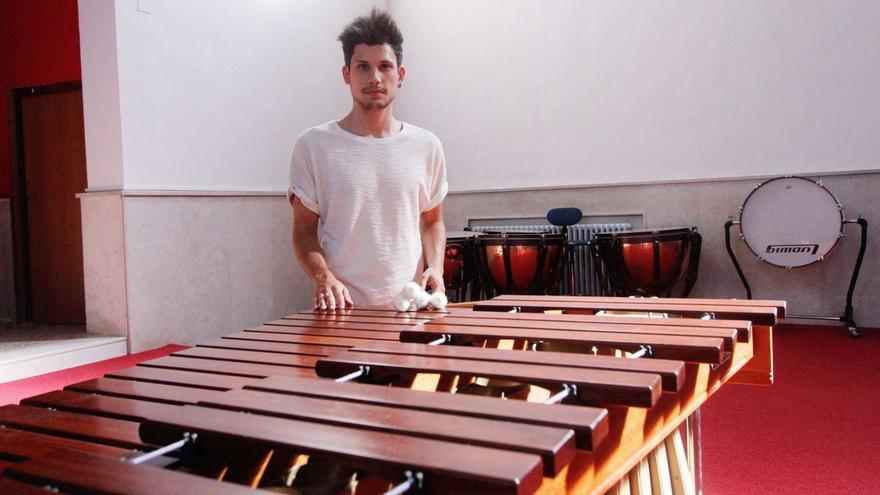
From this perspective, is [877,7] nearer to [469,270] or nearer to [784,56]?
[784,56]

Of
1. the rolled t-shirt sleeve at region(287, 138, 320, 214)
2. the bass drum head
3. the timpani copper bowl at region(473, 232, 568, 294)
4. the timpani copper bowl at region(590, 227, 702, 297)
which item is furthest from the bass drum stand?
the rolled t-shirt sleeve at region(287, 138, 320, 214)

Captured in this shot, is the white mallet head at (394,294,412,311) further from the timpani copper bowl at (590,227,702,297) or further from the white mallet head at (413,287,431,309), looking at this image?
Result: the timpani copper bowl at (590,227,702,297)

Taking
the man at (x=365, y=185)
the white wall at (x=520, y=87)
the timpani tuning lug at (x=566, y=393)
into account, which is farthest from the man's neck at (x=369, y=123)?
the white wall at (x=520, y=87)

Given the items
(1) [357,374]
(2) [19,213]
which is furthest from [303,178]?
(2) [19,213]

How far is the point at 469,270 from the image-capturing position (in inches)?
224

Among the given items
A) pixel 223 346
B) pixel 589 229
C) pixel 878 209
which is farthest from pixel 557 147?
pixel 223 346

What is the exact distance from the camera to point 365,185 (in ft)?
7.34

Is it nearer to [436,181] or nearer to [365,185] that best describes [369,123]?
[365,185]

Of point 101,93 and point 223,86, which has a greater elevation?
point 223,86

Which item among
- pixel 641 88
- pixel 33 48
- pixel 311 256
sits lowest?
pixel 311 256

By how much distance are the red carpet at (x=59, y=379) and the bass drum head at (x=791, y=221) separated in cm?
416

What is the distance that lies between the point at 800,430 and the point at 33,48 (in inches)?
240

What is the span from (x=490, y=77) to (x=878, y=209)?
3.38 m

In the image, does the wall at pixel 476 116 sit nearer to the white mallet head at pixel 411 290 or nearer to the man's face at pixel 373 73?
the man's face at pixel 373 73
